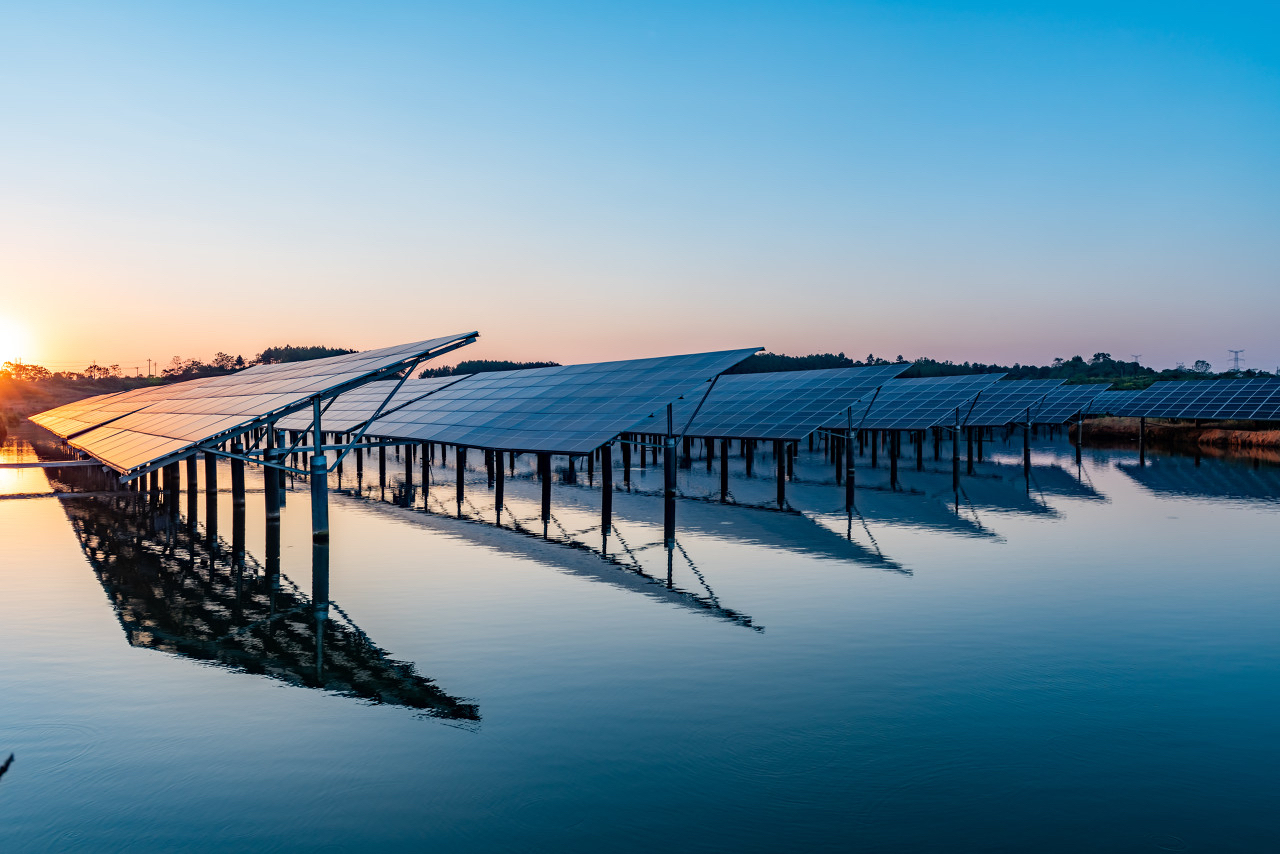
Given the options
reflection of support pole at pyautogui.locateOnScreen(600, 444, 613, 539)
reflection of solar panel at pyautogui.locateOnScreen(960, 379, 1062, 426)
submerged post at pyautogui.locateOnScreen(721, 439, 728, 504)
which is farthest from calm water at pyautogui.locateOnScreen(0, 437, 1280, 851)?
reflection of solar panel at pyautogui.locateOnScreen(960, 379, 1062, 426)

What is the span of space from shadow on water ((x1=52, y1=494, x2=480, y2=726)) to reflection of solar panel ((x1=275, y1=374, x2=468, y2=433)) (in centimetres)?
2655

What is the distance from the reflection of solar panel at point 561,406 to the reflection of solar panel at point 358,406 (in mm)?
5034

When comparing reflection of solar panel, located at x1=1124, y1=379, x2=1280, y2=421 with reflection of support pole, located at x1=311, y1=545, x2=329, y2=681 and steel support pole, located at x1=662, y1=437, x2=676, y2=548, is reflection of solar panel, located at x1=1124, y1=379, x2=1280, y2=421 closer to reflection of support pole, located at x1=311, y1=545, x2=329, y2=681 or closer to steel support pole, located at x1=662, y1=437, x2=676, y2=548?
steel support pole, located at x1=662, y1=437, x2=676, y2=548

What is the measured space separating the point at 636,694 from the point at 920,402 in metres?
50.6

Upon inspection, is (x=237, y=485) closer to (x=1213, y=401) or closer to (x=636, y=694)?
(x=636, y=694)

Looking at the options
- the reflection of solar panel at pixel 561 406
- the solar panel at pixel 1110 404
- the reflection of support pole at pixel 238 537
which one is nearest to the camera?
the reflection of support pole at pixel 238 537

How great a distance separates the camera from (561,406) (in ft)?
121

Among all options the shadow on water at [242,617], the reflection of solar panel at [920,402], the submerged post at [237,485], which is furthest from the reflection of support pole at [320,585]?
the reflection of solar panel at [920,402]

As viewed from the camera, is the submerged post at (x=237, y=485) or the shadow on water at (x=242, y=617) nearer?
the shadow on water at (x=242, y=617)

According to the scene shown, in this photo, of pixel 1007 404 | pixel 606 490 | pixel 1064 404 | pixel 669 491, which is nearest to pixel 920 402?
pixel 1007 404

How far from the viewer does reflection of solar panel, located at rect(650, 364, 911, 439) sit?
4303 cm

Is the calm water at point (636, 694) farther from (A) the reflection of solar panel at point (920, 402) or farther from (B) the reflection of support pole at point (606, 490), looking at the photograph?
(A) the reflection of solar panel at point (920, 402)

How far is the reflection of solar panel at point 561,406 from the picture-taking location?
31013mm

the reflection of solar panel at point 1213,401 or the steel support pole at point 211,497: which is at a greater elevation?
the reflection of solar panel at point 1213,401
